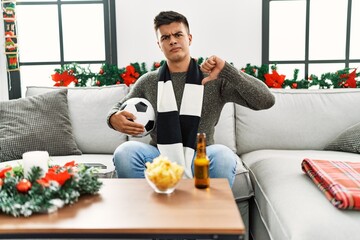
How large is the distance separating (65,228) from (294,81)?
2266 mm

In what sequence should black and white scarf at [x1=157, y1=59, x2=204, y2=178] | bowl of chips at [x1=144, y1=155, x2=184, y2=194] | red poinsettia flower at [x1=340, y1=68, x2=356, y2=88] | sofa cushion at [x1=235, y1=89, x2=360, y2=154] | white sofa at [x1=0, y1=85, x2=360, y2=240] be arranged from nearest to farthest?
bowl of chips at [x1=144, y1=155, x2=184, y2=194], black and white scarf at [x1=157, y1=59, x2=204, y2=178], white sofa at [x1=0, y1=85, x2=360, y2=240], sofa cushion at [x1=235, y1=89, x2=360, y2=154], red poinsettia flower at [x1=340, y1=68, x2=356, y2=88]

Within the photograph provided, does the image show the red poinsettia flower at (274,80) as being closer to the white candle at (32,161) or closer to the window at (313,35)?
the window at (313,35)

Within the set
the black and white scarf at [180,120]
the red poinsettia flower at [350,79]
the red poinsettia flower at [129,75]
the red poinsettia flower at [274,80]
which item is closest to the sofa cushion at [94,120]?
the red poinsettia flower at [129,75]

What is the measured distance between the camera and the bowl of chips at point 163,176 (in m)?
1.31

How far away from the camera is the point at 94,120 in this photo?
2.59 metres

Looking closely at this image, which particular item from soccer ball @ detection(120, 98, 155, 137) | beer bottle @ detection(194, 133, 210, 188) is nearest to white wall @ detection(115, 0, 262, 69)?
soccer ball @ detection(120, 98, 155, 137)

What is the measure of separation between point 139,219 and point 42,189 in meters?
0.34

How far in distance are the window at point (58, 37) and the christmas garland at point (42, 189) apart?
1994 millimetres

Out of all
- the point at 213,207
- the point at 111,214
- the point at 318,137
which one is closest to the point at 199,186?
the point at 213,207

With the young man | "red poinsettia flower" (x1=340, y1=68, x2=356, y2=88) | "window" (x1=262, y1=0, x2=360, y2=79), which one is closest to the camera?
the young man

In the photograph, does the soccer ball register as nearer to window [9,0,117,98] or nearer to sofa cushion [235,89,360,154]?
sofa cushion [235,89,360,154]

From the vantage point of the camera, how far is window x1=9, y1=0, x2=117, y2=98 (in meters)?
3.27

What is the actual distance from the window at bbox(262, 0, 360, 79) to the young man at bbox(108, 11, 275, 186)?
1.26 metres

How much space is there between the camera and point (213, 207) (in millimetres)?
1216
